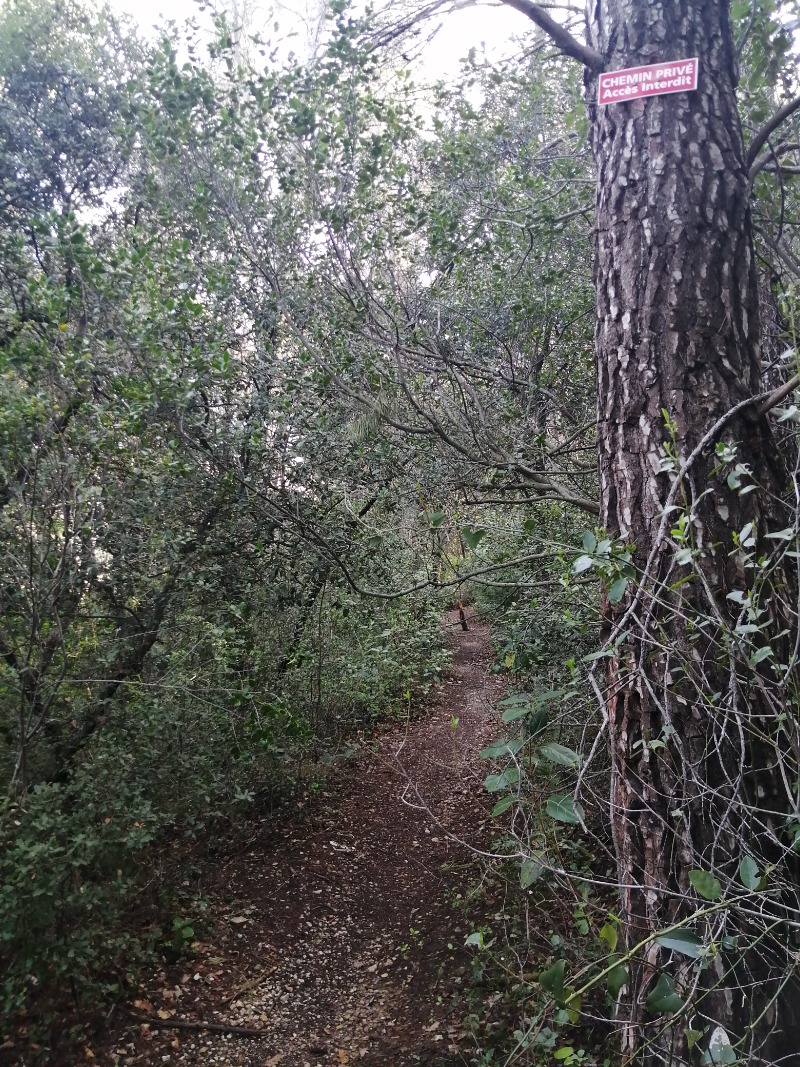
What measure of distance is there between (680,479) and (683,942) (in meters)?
1.00

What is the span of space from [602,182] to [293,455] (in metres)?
2.19

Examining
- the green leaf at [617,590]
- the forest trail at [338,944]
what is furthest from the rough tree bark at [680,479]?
the forest trail at [338,944]

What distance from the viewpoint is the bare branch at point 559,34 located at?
2.17 meters

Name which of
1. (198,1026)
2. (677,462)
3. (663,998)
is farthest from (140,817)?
(677,462)

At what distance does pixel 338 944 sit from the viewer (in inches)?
154

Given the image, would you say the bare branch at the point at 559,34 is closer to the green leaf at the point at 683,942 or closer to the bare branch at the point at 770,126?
the bare branch at the point at 770,126

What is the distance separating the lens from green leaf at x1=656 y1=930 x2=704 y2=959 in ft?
4.07

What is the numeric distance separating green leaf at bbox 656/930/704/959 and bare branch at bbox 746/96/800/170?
2.12 m

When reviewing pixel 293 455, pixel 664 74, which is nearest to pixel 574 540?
pixel 293 455

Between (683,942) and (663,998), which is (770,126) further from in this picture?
(663,998)

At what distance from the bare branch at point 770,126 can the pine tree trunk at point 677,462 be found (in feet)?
0.21

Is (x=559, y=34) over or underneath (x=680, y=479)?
over

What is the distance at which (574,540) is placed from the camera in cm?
408

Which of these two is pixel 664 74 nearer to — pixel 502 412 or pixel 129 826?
pixel 502 412
